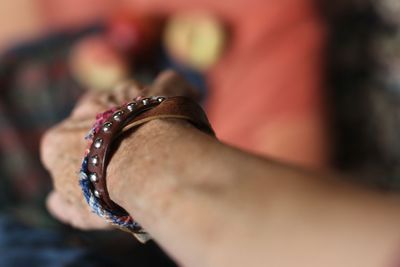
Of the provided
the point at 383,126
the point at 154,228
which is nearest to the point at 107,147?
the point at 154,228

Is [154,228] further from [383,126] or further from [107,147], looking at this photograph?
[383,126]

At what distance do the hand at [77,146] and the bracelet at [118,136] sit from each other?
0.05 m

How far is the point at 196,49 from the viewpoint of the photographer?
1.57m

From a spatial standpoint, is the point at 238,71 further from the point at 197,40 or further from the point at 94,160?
the point at 94,160

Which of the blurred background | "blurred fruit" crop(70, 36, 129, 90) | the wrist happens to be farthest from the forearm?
"blurred fruit" crop(70, 36, 129, 90)

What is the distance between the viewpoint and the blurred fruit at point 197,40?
154cm

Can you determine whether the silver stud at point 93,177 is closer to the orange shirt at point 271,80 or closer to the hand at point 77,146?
the hand at point 77,146

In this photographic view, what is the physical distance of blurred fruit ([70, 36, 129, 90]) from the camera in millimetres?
1585

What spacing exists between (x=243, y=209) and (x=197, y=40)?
1.14m

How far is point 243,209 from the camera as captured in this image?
0.47m

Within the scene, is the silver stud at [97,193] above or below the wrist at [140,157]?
below

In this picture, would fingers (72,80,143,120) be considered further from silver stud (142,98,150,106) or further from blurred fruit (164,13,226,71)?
blurred fruit (164,13,226,71)

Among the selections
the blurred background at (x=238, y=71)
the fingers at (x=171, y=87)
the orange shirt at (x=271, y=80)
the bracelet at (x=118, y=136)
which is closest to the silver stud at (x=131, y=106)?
the bracelet at (x=118, y=136)

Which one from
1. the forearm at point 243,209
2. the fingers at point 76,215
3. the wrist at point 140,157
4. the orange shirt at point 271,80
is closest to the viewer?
the forearm at point 243,209
